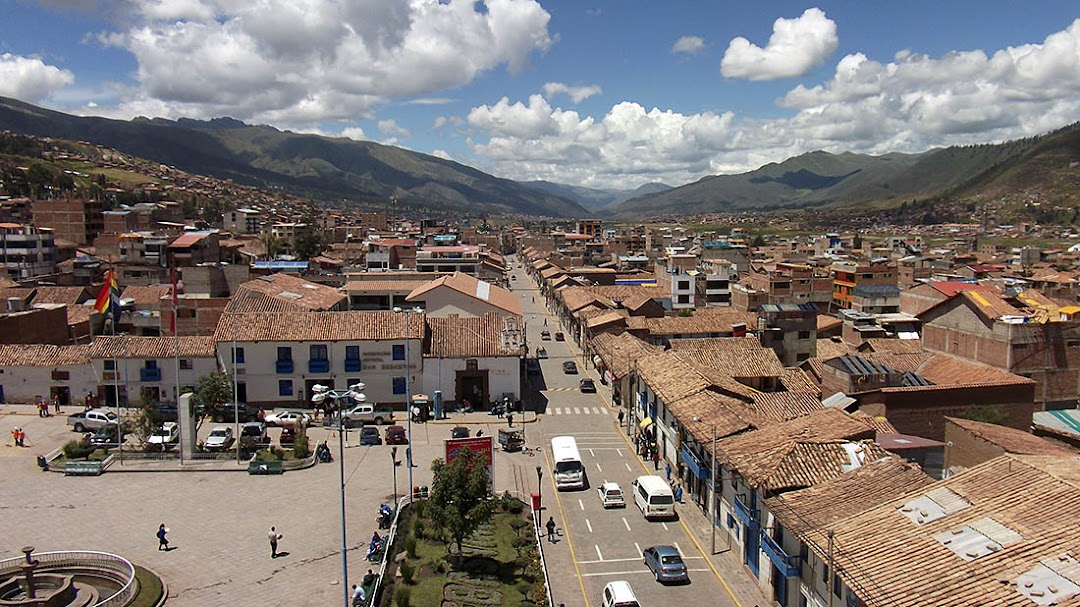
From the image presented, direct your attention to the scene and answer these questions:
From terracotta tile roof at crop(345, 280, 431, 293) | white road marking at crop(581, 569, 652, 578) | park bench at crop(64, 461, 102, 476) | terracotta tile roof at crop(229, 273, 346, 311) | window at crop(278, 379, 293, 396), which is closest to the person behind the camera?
white road marking at crop(581, 569, 652, 578)

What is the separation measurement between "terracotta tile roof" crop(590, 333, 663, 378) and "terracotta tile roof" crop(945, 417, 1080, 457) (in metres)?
17.5

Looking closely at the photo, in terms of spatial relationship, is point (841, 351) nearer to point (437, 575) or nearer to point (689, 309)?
point (689, 309)

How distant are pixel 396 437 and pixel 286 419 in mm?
6554

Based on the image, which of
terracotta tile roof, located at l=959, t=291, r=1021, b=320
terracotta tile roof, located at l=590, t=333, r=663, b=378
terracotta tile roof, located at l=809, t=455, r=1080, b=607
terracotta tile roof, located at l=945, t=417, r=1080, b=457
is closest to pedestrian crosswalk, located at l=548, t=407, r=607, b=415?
terracotta tile roof, located at l=590, t=333, r=663, b=378

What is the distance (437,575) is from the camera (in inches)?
910

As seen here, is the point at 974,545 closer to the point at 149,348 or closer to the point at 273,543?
the point at 273,543

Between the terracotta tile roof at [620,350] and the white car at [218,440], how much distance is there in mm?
20200

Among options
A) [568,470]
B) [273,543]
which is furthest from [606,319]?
[273,543]

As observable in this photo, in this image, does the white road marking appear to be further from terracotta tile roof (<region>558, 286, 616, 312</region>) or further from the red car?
terracotta tile roof (<region>558, 286, 616, 312</region>)

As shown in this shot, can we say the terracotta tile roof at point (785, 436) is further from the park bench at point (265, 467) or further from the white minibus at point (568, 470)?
the park bench at point (265, 467)

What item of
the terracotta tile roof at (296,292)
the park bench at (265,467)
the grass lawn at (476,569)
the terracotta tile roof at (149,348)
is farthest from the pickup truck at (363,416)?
the terracotta tile roof at (296,292)

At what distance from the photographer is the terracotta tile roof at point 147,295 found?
58969 millimetres

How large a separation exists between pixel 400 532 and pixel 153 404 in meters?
19.1

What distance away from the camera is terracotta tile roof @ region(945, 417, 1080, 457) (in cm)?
2534
